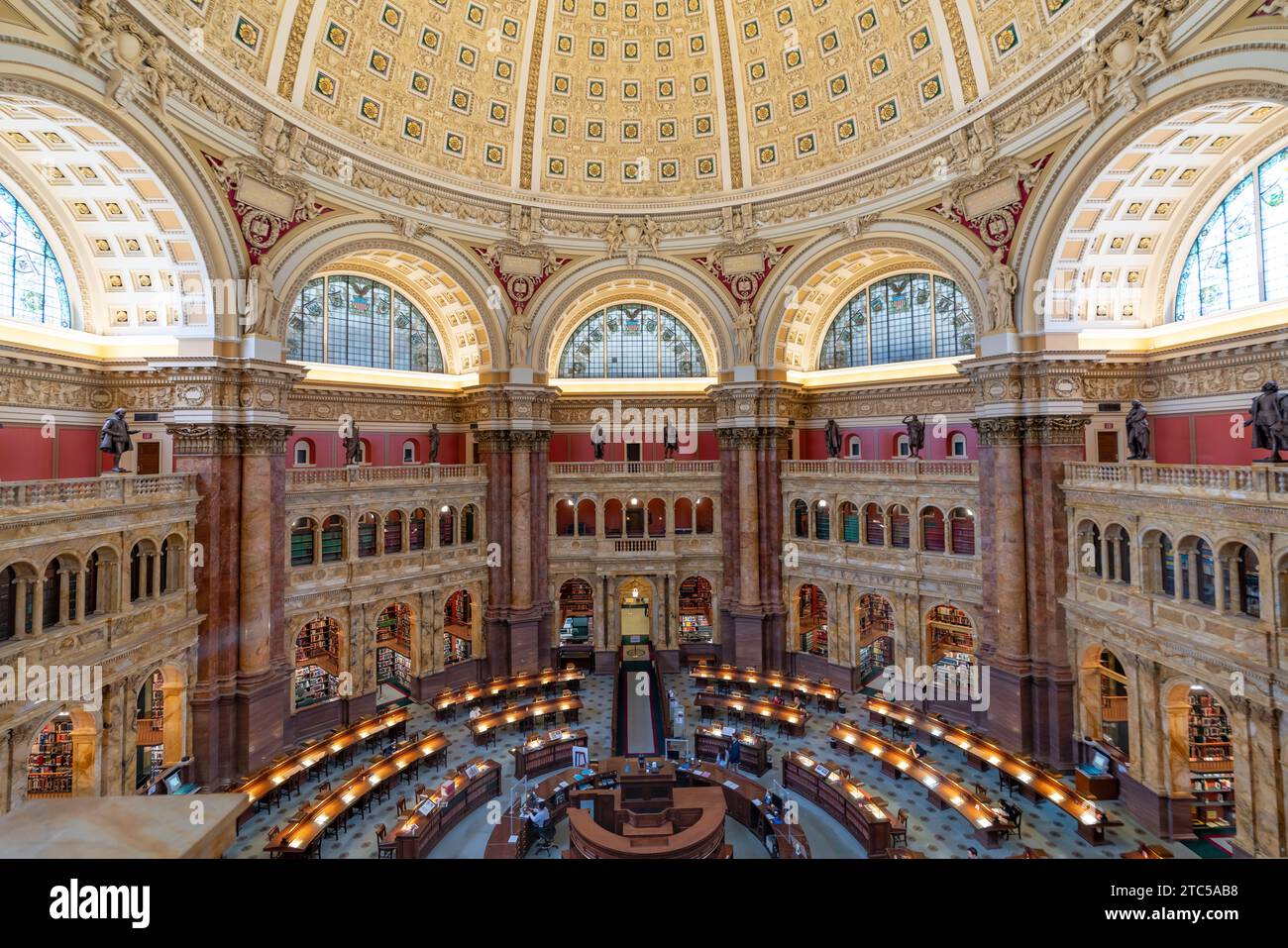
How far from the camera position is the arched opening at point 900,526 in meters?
28.2

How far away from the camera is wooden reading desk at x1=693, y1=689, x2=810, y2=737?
25.2 meters

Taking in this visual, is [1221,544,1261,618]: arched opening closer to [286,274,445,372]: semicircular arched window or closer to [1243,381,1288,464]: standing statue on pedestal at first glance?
[1243,381,1288,464]: standing statue on pedestal

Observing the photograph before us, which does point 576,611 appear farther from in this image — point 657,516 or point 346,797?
point 346,797

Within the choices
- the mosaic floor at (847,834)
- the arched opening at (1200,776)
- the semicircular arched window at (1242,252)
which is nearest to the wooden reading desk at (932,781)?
the mosaic floor at (847,834)

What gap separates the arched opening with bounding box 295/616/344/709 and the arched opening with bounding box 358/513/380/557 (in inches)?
121

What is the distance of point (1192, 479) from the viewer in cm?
1706

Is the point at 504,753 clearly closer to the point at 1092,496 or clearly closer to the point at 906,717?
the point at 906,717

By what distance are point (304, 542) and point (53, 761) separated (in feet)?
32.0

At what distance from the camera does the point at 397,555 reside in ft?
91.8

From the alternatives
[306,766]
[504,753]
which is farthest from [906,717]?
[306,766]

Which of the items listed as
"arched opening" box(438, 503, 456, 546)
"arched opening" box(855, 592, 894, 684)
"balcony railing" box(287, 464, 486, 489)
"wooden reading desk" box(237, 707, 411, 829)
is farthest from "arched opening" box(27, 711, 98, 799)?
"arched opening" box(855, 592, 894, 684)

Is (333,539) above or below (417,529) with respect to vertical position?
below

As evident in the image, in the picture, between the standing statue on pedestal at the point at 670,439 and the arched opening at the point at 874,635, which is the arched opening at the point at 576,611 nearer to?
the standing statue on pedestal at the point at 670,439

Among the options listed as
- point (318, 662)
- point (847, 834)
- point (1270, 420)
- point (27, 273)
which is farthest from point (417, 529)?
point (1270, 420)
